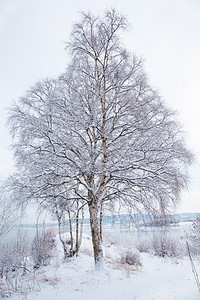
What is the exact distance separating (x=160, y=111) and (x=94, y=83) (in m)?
2.86

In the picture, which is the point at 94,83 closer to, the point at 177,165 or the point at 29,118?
the point at 29,118

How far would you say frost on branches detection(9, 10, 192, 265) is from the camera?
4925 mm

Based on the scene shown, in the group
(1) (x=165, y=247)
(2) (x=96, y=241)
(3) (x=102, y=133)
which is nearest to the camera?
(2) (x=96, y=241)

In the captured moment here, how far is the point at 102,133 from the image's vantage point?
5.88 metres

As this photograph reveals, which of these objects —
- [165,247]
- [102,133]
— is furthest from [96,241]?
[165,247]

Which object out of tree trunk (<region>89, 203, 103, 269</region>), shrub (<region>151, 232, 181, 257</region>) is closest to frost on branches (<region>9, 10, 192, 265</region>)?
tree trunk (<region>89, 203, 103, 269</region>)

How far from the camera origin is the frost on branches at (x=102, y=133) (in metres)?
4.93

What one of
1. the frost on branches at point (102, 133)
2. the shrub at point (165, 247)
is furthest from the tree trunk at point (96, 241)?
the shrub at point (165, 247)

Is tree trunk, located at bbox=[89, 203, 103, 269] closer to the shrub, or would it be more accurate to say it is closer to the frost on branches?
the frost on branches

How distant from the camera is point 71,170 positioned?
5336 millimetres

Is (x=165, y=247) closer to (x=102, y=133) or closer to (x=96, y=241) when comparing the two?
(x=96, y=241)

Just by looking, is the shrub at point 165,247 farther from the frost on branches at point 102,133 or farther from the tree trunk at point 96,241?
the frost on branches at point 102,133

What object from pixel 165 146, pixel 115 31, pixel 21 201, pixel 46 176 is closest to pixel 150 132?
pixel 165 146

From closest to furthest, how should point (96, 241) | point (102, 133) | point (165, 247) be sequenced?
point (96, 241)
point (102, 133)
point (165, 247)
